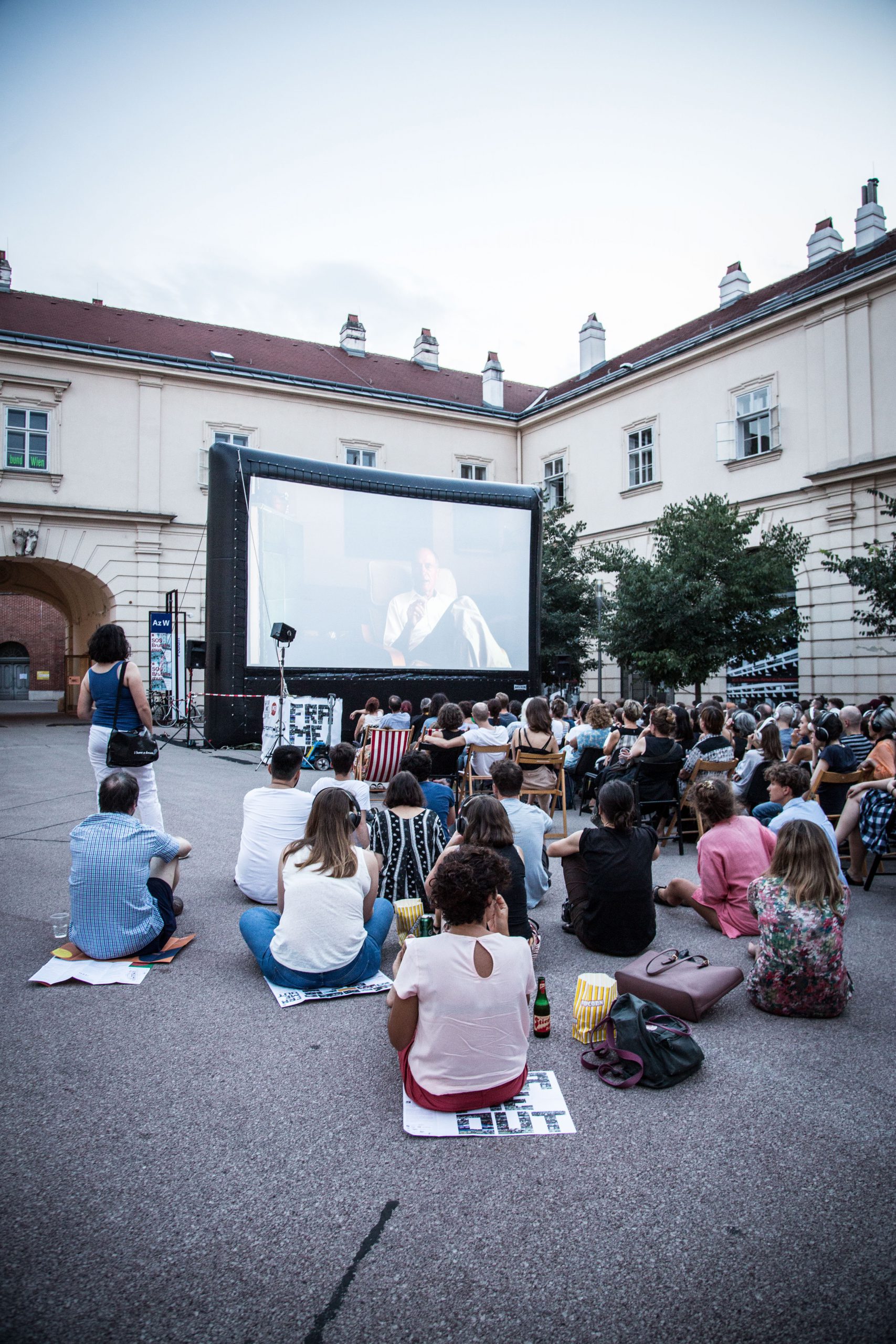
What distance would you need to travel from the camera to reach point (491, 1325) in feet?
6.30

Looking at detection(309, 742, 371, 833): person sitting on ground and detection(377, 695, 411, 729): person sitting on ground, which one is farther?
detection(377, 695, 411, 729): person sitting on ground

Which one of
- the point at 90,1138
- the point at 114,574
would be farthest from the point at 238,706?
the point at 114,574

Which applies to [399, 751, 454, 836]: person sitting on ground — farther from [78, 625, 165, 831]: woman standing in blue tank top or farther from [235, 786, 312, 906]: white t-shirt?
[78, 625, 165, 831]: woman standing in blue tank top

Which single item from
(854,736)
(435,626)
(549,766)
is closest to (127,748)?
(549,766)

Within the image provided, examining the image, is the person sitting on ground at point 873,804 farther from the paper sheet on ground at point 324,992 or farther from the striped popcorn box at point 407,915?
the paper sheet on ground at point 324,992

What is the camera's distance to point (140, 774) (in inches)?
206

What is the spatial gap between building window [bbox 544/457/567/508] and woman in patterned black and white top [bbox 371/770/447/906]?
20.6 m

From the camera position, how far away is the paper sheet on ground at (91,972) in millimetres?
3963

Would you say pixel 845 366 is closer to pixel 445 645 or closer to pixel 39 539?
pixel 445 645

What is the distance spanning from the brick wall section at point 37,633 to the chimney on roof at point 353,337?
23446mm

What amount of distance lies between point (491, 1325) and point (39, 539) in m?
22.7

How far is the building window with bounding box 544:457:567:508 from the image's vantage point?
982 inches

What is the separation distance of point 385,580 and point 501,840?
34.9ft

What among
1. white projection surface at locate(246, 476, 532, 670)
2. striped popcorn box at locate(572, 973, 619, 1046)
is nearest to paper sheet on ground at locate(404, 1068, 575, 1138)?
striped popcorn box at locate(572, 973, 619, 1046)
